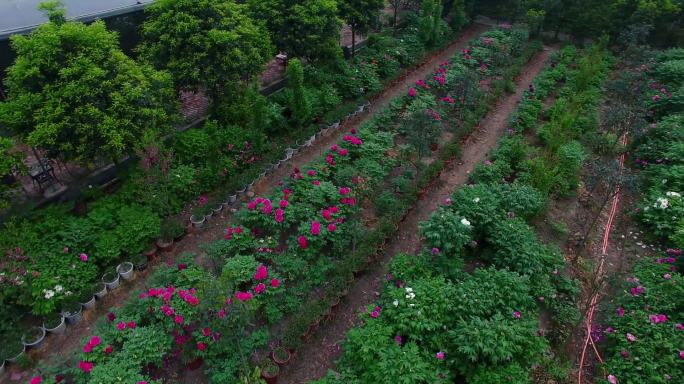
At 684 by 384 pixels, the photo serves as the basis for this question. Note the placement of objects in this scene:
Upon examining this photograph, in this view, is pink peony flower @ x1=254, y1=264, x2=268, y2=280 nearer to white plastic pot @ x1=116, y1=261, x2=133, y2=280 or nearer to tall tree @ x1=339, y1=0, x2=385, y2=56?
white plastic pot @ x1=116, y1=261, x2=133, y2=280

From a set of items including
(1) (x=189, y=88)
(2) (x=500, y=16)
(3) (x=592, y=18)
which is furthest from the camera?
(2) (x=500, y=16)

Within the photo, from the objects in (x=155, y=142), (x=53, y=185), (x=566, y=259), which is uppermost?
(x=155, y=142)

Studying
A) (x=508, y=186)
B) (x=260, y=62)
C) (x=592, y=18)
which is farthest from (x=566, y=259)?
(x=592, y=18)

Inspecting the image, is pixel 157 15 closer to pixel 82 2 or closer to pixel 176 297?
pixel 82 2

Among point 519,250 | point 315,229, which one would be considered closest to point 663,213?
point 519,250

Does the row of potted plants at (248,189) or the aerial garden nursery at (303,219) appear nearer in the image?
the aerial garden nursery at (303,219)

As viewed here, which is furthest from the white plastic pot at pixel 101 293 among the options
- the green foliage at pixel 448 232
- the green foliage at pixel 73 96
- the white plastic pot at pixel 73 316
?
the green foliage at pixel 448 232

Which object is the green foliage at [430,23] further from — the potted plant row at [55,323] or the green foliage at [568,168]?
the potted plant row at [55,323]
